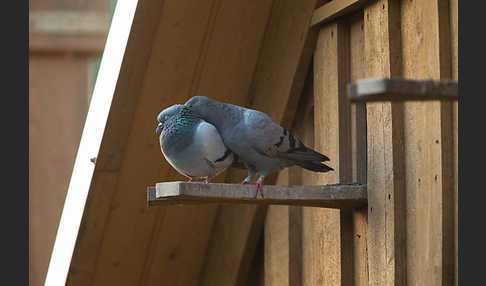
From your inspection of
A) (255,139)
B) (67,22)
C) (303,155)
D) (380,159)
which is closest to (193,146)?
(255,139)

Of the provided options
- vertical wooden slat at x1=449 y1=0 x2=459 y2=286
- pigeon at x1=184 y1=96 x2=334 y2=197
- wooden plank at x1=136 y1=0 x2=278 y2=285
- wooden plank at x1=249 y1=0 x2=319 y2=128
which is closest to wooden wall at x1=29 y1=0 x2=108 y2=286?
wooden plank at x1=136 y1=0 x2=278 y2=285

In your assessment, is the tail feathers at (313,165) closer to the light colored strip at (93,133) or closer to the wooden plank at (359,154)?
the wooden plank at (359,154)

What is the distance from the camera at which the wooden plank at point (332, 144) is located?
8.83 feet

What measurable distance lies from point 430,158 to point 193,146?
694mm

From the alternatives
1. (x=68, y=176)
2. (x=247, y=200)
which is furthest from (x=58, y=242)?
(x=247, y=200)

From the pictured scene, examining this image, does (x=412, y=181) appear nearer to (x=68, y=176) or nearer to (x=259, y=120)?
(x=259, y=120)

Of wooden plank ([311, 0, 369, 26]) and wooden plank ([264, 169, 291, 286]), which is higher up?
wooden plank ([311, 0, 369, 26])

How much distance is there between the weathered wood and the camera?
147cm

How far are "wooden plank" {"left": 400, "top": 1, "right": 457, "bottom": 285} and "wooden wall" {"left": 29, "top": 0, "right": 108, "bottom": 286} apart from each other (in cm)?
233

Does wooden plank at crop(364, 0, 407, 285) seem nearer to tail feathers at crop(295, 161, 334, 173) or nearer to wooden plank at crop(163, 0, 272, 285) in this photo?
tail feathers at crop(295, 161, 334, 173)

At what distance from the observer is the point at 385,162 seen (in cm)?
241

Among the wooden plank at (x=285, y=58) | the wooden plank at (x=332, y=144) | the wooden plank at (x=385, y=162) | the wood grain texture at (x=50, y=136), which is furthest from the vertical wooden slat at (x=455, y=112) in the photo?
the wood grain texture at (x=50, y=136)

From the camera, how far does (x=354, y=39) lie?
2.76m

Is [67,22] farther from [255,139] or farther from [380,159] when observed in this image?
[380,159]
